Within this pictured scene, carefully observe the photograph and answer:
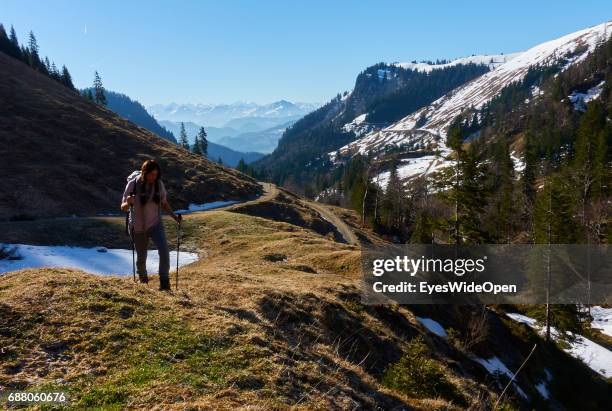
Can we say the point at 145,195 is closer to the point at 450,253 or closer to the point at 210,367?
the point at 210,367

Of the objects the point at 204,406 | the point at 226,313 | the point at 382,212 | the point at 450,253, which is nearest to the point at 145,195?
the point at 226,313

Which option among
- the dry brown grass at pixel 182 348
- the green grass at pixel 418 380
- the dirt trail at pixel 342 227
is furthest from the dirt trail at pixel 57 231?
the dirt trail at pixel 342 227

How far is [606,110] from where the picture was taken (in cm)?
14138

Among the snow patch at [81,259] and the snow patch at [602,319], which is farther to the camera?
Answer: the snow patch at [602,319]

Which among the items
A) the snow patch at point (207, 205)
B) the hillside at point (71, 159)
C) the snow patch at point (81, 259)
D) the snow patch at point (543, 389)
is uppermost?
the hillside at point (71, 159)

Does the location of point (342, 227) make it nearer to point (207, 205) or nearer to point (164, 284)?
point (207, 205)

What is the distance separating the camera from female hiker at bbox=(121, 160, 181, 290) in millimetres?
10891

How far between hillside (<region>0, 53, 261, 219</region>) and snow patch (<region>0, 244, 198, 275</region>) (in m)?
15.9

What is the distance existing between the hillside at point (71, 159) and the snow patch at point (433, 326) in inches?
1515

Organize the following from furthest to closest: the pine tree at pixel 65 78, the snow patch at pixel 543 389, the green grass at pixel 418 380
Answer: the pine tree at pixel 65 78
the snow patch at pixel 543 389
the green grass at pixel 418 380

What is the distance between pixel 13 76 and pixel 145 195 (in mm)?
96378

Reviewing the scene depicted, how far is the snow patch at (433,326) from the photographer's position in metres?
20.1

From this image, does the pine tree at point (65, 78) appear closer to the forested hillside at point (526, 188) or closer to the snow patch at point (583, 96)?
the forested hillside at point (526, 188)

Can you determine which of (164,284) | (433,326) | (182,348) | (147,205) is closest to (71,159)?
(164,284)
